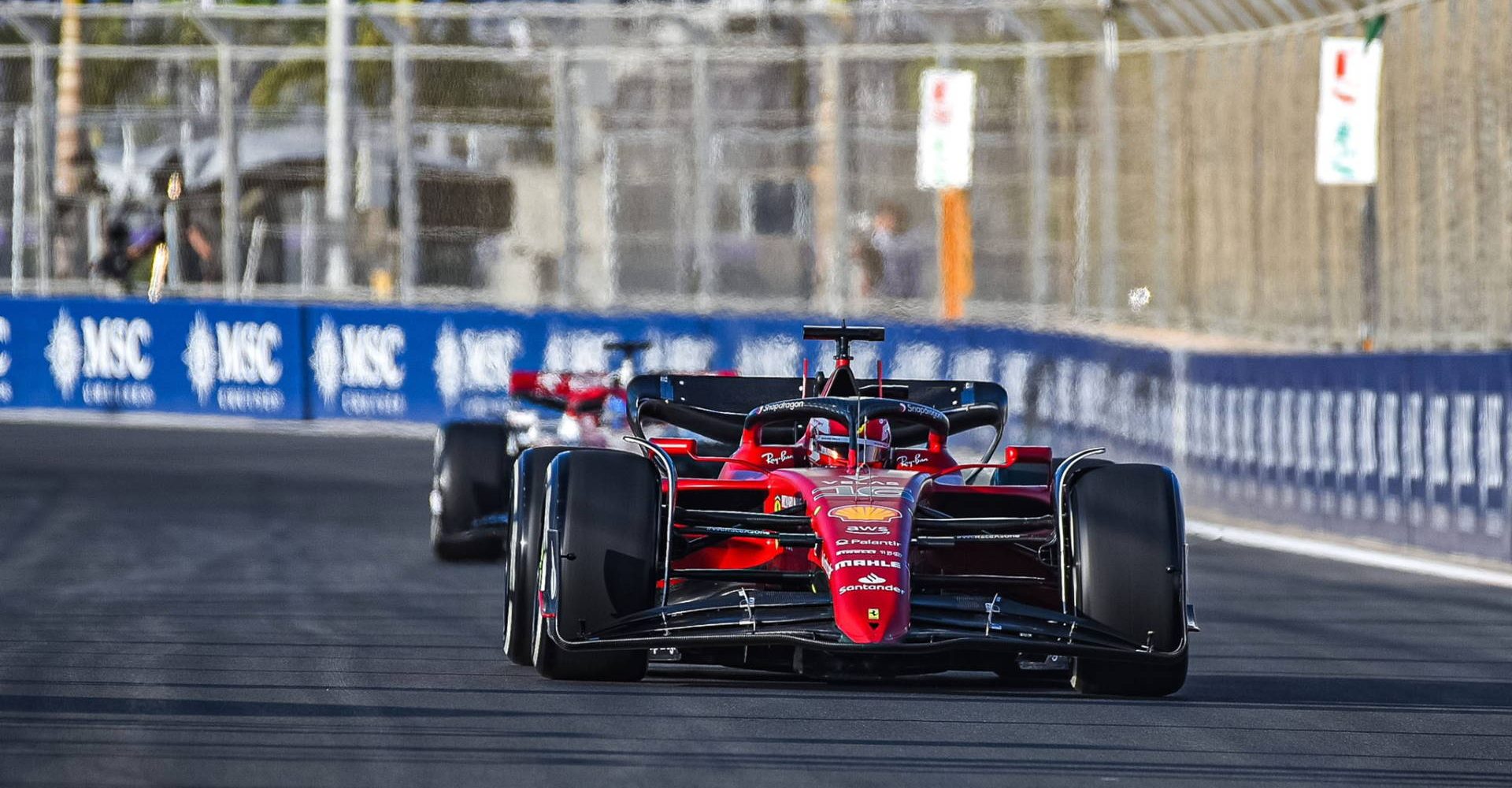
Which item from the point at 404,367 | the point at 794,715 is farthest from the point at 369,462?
the point at 794,715

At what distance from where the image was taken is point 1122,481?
8.55 m

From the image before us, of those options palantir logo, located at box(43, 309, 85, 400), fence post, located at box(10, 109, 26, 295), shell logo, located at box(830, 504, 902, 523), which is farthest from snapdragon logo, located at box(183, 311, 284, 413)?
shell logo, located at box(830, 504, 902, 523)

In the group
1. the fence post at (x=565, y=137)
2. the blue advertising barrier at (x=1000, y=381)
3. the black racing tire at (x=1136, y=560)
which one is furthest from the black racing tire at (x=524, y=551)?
the fence post at (x=565, y=137)

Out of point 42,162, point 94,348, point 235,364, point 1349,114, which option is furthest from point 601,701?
point 42,162

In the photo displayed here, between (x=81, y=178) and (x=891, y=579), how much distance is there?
20590mm

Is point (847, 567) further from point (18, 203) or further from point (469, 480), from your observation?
point (18, 203)

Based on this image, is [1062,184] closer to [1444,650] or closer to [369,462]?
[369,462]

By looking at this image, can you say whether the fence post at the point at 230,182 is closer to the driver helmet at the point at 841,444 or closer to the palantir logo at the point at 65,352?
the palantir logo at the point at 65,352

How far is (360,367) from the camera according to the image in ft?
86.1

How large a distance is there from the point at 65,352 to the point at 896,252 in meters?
8.49

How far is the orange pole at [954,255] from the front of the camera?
1025 inches

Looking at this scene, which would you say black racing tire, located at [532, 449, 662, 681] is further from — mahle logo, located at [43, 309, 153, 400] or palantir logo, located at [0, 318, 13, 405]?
palantir logo, located at [0, 318, 13, 405]

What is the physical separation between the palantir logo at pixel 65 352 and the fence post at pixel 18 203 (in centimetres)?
73

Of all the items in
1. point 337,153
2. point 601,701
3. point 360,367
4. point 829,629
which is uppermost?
point 337,153
